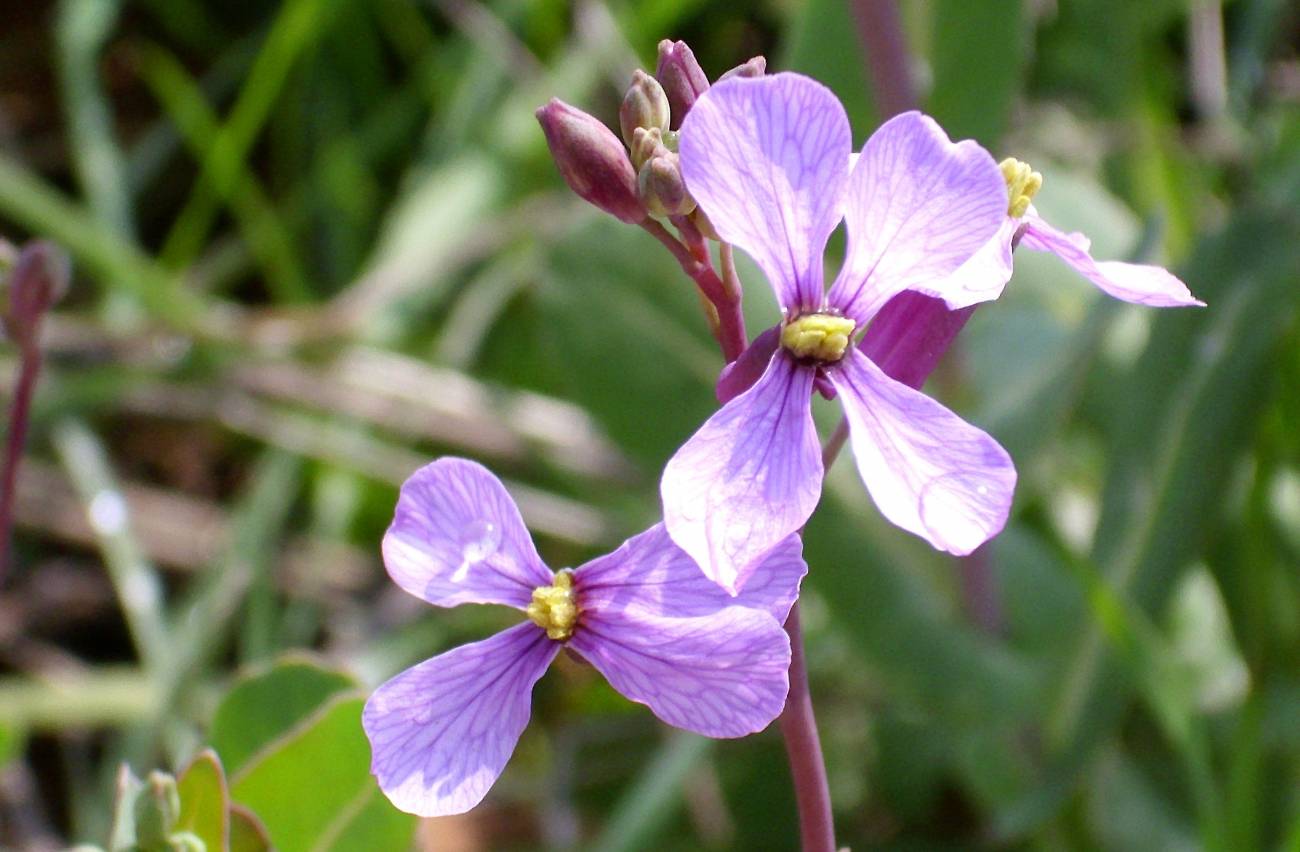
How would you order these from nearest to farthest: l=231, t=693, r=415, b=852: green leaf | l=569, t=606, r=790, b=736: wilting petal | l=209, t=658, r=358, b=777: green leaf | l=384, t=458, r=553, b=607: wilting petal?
l=569, t=606, r=790, b=736: wilting petal, l=384, t=458, r=553, b=607: wilting petal, l=231, t=693, r=415, b=852: green leaf, l=209, t=658, r=358, b=777: green leaf

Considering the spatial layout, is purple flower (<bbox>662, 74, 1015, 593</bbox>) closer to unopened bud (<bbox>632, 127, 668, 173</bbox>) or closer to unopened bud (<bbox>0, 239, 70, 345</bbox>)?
unopened bud (<bbox>632, 127, 668, 173</bbox>)

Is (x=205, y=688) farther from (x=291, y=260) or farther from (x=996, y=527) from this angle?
(x=996, y=527)

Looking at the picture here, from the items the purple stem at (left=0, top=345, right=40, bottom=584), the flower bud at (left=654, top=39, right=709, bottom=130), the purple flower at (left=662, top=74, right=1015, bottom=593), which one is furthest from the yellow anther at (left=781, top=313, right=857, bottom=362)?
the purple stem at (left=0, top=345, right=40, bottom=584)

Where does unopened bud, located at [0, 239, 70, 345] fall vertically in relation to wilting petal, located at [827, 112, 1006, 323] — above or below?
below

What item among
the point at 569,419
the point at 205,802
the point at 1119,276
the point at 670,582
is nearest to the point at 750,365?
the point at 670,582

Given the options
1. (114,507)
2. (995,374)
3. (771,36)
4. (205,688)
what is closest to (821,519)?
(995,374)

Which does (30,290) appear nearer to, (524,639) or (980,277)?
(524,639)

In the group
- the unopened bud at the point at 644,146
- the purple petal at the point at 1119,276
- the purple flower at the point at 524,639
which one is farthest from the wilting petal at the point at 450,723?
the purple petal at the point at 1119,276
